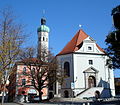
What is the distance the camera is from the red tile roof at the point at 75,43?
45.2 m

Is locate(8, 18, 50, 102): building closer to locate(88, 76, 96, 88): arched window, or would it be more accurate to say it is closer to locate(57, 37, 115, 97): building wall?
locate(57, 37, 115, 97): building wall

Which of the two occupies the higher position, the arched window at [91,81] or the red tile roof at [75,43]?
the red tile roof at [75,43]

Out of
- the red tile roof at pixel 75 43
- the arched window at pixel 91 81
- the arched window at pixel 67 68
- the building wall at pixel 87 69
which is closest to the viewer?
the building wall at pixel 87 69

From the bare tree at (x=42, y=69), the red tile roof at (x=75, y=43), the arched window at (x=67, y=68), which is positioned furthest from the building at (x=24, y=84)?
the arched window at (x=67, y=68)

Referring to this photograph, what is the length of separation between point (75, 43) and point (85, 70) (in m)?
7.60

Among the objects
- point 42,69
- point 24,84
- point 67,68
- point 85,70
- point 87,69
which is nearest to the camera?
point 42,69

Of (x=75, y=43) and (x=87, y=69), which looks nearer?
(x=87, y=69)

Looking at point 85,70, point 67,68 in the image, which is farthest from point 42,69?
point 85,70

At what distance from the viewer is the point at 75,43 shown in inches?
1845

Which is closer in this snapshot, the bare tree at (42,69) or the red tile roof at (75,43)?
the bare tree at (42,69)

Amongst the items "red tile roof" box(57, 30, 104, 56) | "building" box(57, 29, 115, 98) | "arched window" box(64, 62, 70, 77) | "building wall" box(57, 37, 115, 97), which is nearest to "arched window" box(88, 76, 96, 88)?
"building" box(57, 29, 115, 98)

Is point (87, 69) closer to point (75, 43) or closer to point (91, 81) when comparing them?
point (91, 81)

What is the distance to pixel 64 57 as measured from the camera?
4522 centimetres

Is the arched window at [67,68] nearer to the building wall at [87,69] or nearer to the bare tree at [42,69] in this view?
the building wall at [87,69]
